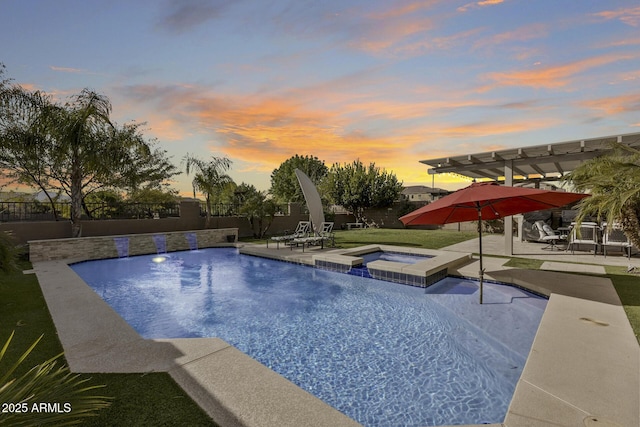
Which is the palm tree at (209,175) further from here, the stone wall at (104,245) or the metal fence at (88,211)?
the stone wall at (104,245)

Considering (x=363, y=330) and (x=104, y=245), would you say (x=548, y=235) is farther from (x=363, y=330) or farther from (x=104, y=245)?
(x=104, y=245)

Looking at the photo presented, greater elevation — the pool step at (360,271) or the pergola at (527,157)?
the pergola at (527,157)

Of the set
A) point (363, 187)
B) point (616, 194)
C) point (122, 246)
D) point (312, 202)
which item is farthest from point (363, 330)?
point (363, 187)

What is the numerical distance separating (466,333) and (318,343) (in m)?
2.60

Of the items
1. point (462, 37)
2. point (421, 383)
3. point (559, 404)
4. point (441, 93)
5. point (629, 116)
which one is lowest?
point (421, 383)

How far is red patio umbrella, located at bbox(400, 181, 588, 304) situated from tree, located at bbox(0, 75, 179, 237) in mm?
13344

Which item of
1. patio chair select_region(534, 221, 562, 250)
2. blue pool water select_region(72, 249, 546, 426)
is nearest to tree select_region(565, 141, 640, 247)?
blue pool water select_region(72, 249, 546, 426)

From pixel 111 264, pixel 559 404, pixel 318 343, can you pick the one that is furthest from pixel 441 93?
pixel 111 264

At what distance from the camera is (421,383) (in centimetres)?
404

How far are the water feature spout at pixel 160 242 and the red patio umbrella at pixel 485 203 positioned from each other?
12.1 meters

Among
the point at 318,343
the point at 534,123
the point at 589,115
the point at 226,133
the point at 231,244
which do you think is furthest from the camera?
the point at 226,133

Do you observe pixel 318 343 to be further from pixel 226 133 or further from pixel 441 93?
pixel 226 133

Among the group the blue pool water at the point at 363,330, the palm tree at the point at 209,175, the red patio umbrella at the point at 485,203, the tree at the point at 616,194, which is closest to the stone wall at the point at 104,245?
the palm tree at the point at 209,175

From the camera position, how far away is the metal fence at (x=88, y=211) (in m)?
13.1
